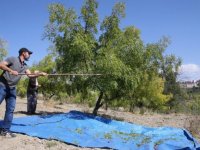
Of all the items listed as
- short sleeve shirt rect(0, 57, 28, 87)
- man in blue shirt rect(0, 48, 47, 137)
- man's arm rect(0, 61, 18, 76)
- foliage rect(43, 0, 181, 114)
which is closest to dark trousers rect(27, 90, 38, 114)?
foliage rect(43, 0, 181, 114)

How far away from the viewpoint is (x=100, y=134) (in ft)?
25.9

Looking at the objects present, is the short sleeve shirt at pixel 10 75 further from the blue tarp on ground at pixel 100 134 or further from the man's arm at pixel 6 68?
the blue tarp on ground at pixel 100 134

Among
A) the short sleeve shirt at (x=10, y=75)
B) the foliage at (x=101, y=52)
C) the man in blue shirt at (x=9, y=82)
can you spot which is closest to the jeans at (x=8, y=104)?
the man in blue shirt at (x=9, y=82)

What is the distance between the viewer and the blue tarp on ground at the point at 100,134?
712 cm

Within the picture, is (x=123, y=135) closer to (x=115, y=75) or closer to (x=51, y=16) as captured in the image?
(x=115, y=75)

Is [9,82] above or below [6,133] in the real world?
above

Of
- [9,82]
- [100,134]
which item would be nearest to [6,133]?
[9,82]

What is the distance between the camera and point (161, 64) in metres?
11.9

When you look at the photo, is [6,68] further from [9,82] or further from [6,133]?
[6,133]

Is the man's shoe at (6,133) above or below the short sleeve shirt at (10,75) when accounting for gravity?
below

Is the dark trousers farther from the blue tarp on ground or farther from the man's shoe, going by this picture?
the man's shoe

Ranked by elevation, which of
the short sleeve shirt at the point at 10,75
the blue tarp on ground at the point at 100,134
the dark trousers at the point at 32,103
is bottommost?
the blue tarp on ground at the point at 100,134

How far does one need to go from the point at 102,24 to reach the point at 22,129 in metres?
4.78

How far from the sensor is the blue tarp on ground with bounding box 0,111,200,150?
280 inches
